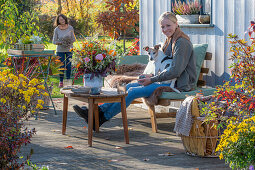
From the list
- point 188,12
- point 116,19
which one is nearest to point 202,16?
point 188,12

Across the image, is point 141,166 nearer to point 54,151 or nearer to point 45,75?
point 54,151

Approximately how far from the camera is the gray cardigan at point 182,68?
533cm

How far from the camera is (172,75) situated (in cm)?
534

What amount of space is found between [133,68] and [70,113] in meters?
1.11

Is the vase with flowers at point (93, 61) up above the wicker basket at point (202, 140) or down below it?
above

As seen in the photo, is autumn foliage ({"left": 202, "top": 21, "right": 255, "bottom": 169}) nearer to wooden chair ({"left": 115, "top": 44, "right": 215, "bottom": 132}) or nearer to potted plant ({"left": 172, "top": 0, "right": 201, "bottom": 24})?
wooden chair ({"left": 115, "top": 44, "right": 215, "bottom": 132})

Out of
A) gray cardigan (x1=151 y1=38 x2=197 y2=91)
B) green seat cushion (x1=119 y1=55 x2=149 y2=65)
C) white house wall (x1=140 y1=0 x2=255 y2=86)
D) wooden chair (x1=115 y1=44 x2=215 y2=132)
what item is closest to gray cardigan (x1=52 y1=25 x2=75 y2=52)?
green seat cushion (x1=119 y1=55 x2=149 y2=65)

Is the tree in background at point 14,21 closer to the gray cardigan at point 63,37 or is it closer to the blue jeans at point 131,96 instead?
the gray cardigan at point 63,37

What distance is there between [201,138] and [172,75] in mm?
1124

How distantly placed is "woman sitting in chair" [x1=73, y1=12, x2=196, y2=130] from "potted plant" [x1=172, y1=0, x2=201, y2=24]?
27.8 inches

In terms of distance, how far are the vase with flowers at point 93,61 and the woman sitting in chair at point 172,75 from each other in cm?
47

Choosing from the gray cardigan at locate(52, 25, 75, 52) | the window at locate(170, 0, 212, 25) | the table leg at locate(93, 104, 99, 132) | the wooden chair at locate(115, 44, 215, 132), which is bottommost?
the table leg at locate(93, 104, 99, 132)

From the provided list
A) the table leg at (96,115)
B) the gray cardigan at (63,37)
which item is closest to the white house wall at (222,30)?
the table leg at (96,115)

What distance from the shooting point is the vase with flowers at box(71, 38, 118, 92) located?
4984 mm
